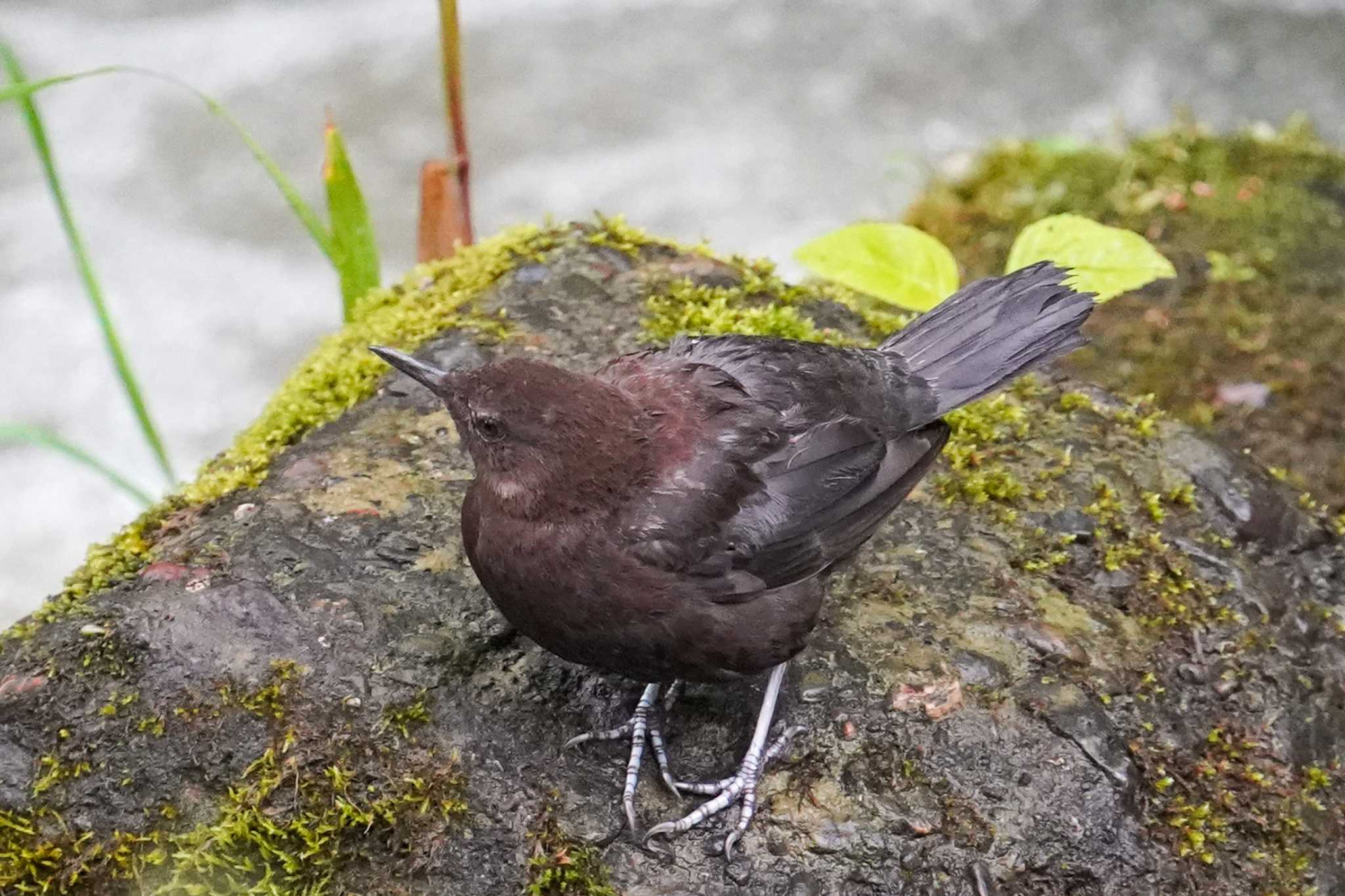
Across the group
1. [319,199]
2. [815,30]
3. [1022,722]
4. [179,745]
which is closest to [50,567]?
[319,199]

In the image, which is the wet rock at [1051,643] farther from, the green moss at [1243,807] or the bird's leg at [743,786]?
the bird's leg at [743,786]

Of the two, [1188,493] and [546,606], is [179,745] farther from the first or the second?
[1188,493]

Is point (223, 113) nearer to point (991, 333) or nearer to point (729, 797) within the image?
point (991, 333)

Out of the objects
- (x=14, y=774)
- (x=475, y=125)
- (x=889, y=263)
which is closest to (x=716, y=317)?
(x=889, y=263)

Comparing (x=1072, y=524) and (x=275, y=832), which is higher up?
(x=275, y=832)

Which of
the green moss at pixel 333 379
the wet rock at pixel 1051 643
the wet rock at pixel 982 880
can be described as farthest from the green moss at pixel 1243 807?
the green moss at pixel 333 379

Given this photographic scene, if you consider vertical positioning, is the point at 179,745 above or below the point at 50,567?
above
